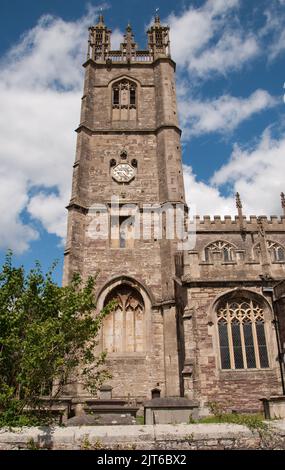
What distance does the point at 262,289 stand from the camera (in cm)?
1534

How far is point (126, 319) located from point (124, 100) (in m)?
14.9

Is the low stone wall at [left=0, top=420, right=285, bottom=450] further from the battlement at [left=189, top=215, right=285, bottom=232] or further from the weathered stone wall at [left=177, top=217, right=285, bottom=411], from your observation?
the battlement at [left=189, top=215, right=285, bottom=232]

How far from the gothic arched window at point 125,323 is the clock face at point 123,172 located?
6.53 meters

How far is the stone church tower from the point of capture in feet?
47.7

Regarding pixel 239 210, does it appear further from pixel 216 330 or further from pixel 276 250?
pixel 216 330

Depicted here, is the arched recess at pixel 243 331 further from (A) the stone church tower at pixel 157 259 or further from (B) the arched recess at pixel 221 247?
(B) the arched recess at pixel 221 247

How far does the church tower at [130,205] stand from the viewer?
19.5m

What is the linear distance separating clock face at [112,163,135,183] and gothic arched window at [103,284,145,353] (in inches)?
257

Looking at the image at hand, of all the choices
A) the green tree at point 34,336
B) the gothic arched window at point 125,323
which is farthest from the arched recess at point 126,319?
the green tree at point 34,336

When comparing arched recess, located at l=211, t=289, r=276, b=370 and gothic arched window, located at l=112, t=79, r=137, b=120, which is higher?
gothic arched window, located at l=112, t=79, r=137, b=120

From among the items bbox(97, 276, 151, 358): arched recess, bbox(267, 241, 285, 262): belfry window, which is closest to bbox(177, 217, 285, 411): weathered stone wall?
bbox(97, 276, 151, 358): arched recess

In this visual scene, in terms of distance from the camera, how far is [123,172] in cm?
2456
